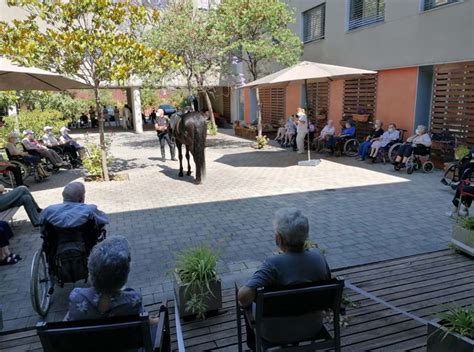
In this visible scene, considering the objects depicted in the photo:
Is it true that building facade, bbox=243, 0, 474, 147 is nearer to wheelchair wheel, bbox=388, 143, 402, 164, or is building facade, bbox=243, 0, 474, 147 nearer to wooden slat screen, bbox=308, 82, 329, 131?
wooden slat screen, bbox=308, 82, 329, 131

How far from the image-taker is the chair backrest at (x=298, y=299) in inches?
78.3

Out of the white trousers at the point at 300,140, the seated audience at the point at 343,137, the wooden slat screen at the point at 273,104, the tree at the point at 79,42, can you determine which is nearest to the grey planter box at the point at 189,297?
the tree at the point at 79,42

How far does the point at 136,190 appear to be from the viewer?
327 inches

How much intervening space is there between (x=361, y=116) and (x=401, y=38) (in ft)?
8.54

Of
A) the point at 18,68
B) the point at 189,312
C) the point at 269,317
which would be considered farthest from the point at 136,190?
the point at 269,317

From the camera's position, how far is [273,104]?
1939 cm

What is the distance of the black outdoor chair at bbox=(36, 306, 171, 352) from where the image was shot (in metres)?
1.70

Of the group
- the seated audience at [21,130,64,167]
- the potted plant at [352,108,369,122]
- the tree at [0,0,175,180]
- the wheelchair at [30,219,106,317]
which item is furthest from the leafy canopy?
the wheelchair at [30,219,106,317]

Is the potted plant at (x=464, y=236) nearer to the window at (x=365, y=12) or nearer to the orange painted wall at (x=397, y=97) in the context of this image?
the orange painted wall at (x=397, y=97)

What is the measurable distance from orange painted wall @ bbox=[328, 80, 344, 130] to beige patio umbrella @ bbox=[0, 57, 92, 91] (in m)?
9.41

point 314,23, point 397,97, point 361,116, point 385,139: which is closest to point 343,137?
point 361,116

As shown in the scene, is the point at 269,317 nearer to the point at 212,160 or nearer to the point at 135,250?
the point at 135,250

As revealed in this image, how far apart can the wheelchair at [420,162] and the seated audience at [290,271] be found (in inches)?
308

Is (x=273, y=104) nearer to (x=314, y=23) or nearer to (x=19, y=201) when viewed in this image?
(x=314, y=23)
